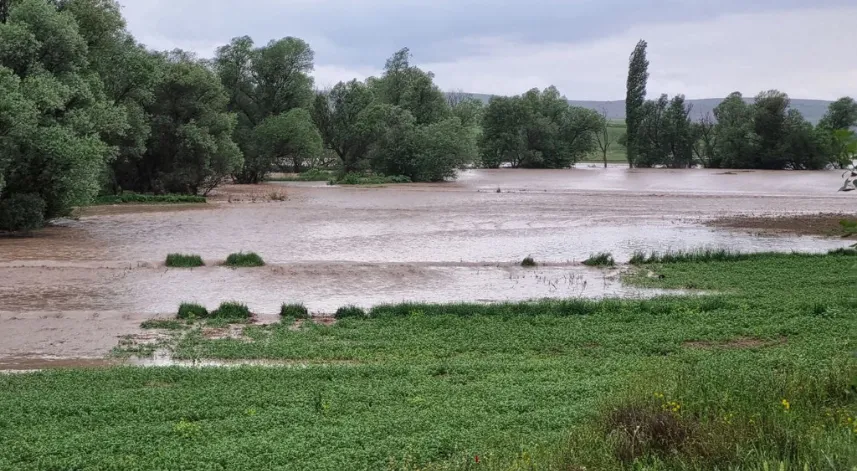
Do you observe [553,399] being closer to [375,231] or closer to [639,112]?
[375,231]

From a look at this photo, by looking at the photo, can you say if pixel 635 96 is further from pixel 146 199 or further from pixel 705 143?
pixel 146 199

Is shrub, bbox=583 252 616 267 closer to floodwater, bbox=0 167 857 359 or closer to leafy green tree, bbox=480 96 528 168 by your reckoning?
floodwater, bbox=0 167 857 359

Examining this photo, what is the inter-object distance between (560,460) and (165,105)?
4644cm

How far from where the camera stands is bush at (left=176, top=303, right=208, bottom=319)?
1545 cm

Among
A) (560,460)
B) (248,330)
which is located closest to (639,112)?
(248,330)

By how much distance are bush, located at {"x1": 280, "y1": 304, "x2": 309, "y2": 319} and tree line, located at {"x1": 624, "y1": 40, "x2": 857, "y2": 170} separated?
239ft

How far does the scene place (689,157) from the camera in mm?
97250

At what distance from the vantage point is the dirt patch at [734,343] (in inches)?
459

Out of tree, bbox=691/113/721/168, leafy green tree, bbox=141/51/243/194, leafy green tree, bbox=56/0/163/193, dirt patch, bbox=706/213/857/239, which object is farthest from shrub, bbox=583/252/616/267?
tree, bbox=691/113/721/168

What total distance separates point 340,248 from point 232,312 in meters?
12.1

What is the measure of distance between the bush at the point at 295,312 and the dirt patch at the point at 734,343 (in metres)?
7.28

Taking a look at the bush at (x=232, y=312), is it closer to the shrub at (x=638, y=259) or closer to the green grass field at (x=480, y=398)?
the green grass field at (x=480, y=398)

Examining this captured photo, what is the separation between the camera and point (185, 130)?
4756cm

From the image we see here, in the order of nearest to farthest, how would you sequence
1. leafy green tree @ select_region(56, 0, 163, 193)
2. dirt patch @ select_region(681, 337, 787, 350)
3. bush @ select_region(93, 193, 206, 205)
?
1. dirt patch @ select_region(681, 337, 787, 350)
2. leafy green tree @ select_region(56, 0, 163, 193)
3. bush @ select_region(93, 193, 206, 205)
